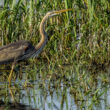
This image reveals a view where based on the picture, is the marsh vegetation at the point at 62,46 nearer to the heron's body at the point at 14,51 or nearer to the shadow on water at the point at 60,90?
the shadow on water at the point at 60,90

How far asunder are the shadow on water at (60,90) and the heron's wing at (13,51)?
422mm

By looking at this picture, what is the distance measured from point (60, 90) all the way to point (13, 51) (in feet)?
5.07

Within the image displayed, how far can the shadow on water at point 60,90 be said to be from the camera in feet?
22.4

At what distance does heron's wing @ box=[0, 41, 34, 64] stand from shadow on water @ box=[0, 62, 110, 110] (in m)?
0.42

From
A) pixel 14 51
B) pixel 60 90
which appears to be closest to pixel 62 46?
pixel 14 51

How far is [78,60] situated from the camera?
9.62 meters

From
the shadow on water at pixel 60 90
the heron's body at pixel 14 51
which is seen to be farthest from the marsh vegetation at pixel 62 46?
the heron's body at pixel 14 51

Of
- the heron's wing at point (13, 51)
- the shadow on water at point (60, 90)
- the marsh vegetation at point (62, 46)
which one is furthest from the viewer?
the heron's wing at point (13, 51)

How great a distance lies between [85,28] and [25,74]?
71.3 inches

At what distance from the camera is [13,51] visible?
8781mm

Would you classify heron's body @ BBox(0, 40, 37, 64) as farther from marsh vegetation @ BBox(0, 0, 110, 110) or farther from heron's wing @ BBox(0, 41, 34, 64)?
marsh vegetation @ BBox(0, 0, 110, 110)

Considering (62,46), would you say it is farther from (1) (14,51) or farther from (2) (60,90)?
(2) (60,90)

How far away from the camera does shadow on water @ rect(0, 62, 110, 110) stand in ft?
22.4

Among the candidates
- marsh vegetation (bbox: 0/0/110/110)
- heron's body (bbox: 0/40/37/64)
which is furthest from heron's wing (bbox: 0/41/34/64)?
marsh vegetation (bbox: 0/0/110/110)
